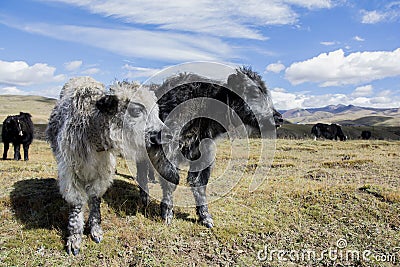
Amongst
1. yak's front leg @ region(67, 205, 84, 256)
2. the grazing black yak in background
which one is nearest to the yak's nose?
the grazing black yak in background

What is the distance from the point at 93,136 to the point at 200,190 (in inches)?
110

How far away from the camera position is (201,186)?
25.6 ft

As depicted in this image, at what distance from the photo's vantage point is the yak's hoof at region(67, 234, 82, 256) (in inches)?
247

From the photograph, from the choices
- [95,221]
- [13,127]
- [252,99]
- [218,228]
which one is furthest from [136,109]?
[13,127]

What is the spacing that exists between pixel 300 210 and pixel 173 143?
3.76 m

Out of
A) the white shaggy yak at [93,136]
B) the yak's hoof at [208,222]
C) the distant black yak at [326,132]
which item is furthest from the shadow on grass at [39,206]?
the distant black yak at [326,132]

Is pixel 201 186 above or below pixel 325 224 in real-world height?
above

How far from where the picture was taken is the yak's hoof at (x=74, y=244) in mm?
6285

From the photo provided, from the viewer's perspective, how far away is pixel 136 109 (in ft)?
21.1

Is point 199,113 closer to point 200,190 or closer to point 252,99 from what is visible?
point 252,99

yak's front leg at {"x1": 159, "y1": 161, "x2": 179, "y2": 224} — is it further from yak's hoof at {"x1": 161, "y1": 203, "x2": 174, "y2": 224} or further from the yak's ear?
the yak's ear

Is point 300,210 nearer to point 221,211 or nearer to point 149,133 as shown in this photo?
point 221,211

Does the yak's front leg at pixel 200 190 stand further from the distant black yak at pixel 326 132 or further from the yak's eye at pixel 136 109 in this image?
the distant black yak at pixel 326 132

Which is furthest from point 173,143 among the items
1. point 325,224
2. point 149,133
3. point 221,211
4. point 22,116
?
point 22,116
